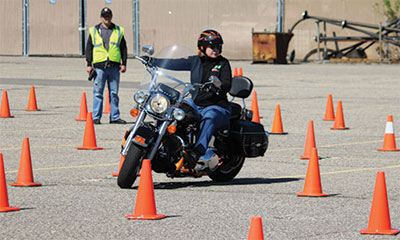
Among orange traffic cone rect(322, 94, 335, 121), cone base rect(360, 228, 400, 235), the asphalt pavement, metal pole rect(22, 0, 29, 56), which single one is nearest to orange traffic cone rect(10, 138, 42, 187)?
the asphalt pavement

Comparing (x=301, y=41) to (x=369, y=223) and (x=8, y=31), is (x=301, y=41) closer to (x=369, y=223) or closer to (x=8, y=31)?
(x=8, y=31)

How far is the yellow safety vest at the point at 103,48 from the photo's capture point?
16.3 meters

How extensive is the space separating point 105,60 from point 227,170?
6.66 meters

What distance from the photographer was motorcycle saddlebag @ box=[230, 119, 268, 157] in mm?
9984

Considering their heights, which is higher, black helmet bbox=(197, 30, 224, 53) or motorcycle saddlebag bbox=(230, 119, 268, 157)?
black helmet bbox=(197, 30, 224, 53)

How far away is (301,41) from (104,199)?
38944mm

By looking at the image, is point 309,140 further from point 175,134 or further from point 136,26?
point 136,26

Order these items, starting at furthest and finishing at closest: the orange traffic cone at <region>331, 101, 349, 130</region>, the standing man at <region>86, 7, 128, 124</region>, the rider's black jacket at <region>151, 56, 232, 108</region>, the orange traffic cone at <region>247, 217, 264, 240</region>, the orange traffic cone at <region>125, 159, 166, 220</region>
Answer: the standing man at <region>86, 7, 128, 124</region>
the orange traffic cone at <region>331, 101, 349, 130</region>
the rider's black jacket at <region>151, 56, 232, 108</region>
the orange traffic cone at <region>125, 159, 166, 220</region>
the orange traffic cone at <region>247, 217, 264, 240</region>

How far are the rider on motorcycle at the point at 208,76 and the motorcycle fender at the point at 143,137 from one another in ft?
2.11

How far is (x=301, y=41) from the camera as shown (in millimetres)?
46844

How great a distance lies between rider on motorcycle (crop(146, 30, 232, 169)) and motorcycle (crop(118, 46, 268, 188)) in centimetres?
10

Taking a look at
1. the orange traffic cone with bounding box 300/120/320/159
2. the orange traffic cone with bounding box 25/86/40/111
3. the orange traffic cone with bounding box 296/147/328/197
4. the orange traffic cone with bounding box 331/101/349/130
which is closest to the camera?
the orange traffic cone with bounding box 296/147/328/197

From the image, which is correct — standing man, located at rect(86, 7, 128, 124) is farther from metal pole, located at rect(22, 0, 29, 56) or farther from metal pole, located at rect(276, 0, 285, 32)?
metal pole, located at rect(22, 0, 29, 56)

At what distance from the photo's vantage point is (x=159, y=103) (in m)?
9.16
